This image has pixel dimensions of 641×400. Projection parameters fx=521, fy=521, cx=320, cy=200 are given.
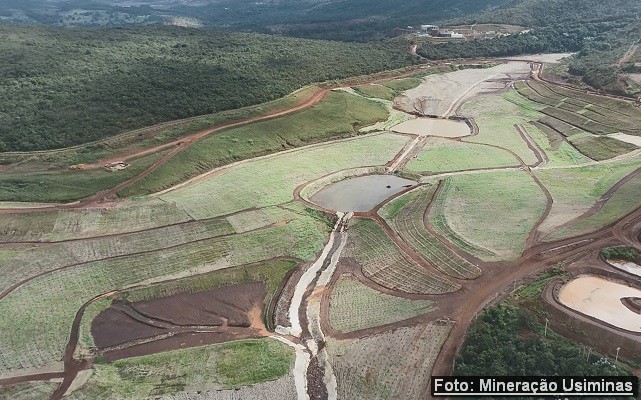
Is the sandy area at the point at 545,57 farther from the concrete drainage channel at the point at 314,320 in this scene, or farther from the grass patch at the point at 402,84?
the concrete drainage channel at the point at 314,320

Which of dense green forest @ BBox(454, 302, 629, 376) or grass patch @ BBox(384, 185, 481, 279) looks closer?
dense green forest @ BBox(454, 302, 629, 376)

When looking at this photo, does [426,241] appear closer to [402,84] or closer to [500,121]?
[500,121]

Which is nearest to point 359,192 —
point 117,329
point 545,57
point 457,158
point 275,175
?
point 275,175

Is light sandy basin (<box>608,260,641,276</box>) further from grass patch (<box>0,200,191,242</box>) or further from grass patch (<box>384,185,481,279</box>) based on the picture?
grass patch (<box>0,200,191,242</box>)

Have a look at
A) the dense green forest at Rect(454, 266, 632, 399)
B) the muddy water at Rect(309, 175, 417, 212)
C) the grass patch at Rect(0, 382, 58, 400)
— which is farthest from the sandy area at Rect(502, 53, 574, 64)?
the grass patch at Rect(0, 382, 58, 400)

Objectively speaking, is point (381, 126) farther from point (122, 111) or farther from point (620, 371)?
point (620, 371)

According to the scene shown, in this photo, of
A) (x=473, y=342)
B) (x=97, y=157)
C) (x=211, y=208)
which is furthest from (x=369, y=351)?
(x=97, y=157)

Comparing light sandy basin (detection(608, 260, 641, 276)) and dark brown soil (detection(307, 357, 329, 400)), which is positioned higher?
light sandy basin (detection(608, 260, 641, 276))
